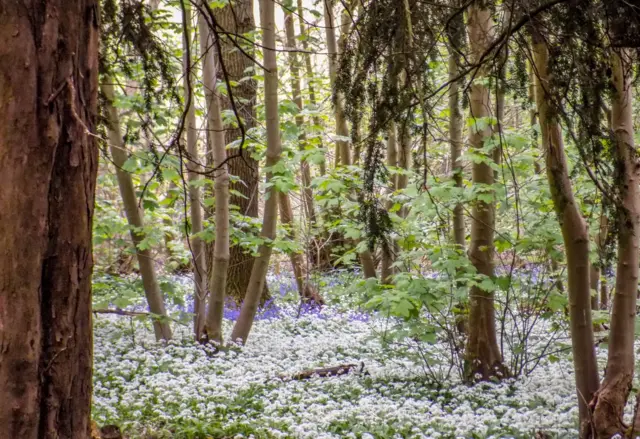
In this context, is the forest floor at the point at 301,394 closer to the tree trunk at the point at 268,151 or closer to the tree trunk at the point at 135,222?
the tree trunk at the point at 268,151

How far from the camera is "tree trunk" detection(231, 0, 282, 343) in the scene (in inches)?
225

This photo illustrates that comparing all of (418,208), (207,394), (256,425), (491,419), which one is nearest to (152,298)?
(207,394)

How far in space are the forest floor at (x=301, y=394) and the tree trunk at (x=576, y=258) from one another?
38 cm

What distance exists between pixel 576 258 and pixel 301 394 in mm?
2485

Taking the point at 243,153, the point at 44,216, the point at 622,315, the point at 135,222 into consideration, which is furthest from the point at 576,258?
the point at 243,153

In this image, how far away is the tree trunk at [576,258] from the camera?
352cm

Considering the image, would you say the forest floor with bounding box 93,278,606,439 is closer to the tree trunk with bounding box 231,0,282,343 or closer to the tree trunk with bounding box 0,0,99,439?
the tree trunk with bounding box 231,0,282,343

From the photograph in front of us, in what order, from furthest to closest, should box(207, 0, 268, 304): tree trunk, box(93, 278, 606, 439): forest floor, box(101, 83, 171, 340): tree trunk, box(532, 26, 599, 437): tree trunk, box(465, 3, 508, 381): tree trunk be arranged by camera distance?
box(207, 0, 268, 304): tree trunk, box(101, 83, 171, 340): tree trunk, box(465, 3, 508, 381): tree trunk, box(93, 278, 606, 439): forest floor, box(532, 26, 599, 437): tree trunk

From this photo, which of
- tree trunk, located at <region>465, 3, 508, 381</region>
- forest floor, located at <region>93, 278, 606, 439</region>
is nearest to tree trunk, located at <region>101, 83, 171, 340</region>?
forest floor, located at <region>93, 278, 606, 439</region>

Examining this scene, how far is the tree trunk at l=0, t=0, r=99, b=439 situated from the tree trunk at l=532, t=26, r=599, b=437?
2661 millimetres

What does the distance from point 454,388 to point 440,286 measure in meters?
0.97

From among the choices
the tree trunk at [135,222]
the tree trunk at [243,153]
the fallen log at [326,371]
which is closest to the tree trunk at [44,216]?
the fallen log at [326,371]

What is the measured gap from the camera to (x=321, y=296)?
32.7 ft

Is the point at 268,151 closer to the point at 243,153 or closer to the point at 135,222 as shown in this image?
the point at 135,222
